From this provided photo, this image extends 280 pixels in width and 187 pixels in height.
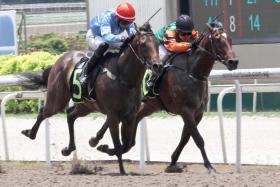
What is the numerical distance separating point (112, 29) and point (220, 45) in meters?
1.08

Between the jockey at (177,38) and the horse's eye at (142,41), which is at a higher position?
the horse's eye at (142,41)

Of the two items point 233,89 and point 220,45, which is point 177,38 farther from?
point 220,45

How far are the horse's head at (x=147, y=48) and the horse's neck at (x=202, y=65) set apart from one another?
0.49 metres

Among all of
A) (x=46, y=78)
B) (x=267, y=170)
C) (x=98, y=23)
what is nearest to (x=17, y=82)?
(x=46, y=78)

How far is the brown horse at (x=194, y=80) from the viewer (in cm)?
804

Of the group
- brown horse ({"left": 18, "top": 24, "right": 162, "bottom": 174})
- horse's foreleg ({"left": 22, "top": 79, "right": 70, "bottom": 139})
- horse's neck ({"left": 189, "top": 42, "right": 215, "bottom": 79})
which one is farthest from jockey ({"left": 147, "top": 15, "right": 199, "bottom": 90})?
horse's foreleg ({"left": 22, "top": 79, "right": 70, "bottom": 139})

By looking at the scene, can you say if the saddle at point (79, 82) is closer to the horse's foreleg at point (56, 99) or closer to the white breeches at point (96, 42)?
the white breeches at point (96, 42)

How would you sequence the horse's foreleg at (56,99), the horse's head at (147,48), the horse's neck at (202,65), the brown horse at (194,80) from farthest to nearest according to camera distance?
the horse's foreleg at (56,99), the horse's neck at (202,65), the brown horse at (194,80), the horse's head at (147,48)

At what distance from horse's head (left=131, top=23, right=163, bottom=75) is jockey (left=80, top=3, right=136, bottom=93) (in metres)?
0.28

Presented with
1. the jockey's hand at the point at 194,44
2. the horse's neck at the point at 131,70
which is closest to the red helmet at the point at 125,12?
the horse's neck at the point at 131,70

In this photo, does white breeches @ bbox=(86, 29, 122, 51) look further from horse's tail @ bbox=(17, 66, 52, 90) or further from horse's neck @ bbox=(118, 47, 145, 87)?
horse's tail @ bbox=(17, 66, 52, 90)

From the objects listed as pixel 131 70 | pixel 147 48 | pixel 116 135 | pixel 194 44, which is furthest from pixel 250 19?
pixel 147 48

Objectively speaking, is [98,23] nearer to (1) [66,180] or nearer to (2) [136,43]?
(2) [136,43]

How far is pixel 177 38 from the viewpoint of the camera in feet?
29.1
